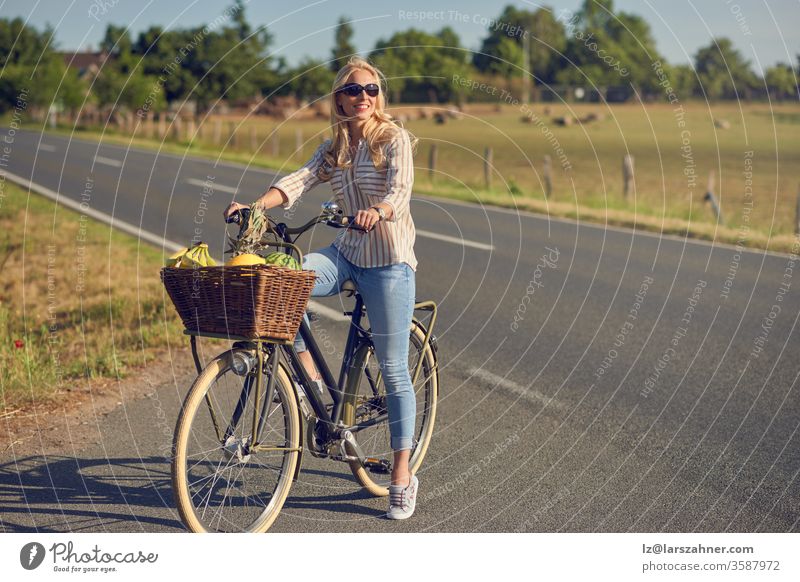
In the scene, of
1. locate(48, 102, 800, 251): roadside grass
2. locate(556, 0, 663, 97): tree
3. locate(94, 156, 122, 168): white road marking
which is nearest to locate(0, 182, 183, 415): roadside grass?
locate(48, 102, 800, 251): roadside grass

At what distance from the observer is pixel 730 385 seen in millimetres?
6309

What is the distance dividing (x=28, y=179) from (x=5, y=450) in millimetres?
17993

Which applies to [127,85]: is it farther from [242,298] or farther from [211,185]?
[242,298]

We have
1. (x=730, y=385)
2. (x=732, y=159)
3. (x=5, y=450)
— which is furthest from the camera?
(x=732, y=159)

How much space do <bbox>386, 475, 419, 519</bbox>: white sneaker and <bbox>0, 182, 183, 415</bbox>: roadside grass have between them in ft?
8.65

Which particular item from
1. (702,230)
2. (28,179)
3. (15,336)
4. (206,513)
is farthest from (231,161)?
(206,513)

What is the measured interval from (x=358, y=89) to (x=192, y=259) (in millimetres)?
970

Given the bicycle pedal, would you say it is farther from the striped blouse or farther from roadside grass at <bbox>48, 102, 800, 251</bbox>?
roadside grass at <bbox>48, 102, 800, 251</bbox>

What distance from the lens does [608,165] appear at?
40.3 metres

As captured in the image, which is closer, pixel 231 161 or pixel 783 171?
pixel 231 161

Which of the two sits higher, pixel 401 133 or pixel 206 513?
pixel 401 133

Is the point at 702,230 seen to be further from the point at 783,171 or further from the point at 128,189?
the point at 783,171

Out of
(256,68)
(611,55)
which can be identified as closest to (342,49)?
(256,68)

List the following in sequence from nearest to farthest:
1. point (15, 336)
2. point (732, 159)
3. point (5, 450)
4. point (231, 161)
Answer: point (5, 450) → point (15, 336) → point (231, 161) → point (732, 159)
